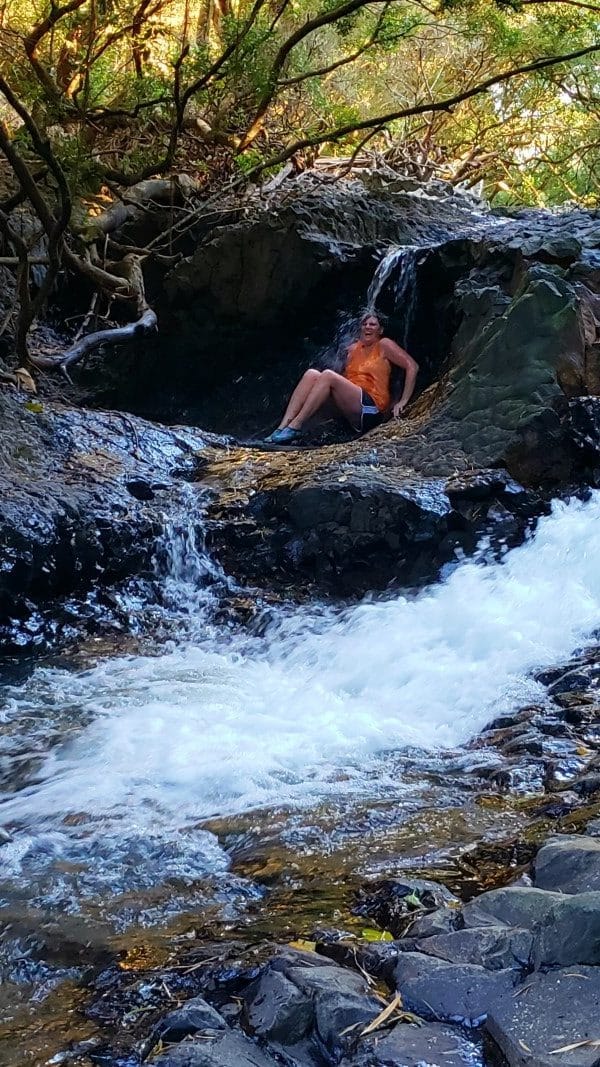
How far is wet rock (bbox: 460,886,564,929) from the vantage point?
182 cm

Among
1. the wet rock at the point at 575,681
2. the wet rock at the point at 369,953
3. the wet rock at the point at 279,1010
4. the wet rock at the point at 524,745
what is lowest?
the wet rock at the point at 575,681

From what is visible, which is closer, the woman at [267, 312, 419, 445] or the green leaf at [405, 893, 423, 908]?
the green leaf at [405, 893, 423, 908]

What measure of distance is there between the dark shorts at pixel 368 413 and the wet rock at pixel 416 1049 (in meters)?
6.25

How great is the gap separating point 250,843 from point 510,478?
379cm

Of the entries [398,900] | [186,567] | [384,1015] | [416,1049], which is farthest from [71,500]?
[416,1049]

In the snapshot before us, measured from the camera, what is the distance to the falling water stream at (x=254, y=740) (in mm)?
2461

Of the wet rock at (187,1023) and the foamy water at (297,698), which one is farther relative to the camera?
the foamy water at (297,698)

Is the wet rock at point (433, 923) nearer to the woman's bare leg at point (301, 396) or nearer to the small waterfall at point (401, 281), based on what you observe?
the woman's bare leg at point (301, 396)

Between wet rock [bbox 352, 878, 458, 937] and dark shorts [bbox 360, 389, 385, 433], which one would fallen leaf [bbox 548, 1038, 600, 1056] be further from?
dark shorts [bbox 360, 389, 385, 433]

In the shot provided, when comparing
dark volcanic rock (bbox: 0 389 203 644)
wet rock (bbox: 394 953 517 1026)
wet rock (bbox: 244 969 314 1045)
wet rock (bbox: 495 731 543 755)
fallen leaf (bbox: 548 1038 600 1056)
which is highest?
dark volcanic rock (bbox: 0 389 203 644)

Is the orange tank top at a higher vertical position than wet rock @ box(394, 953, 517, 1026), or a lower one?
higher

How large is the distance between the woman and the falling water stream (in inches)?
88.3

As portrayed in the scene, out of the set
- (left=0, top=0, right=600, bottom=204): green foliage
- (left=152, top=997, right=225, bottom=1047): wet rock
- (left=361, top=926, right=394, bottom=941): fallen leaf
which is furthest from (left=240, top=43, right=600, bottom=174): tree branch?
(left=152, top=997, right=225, bottom=1047): wet rock

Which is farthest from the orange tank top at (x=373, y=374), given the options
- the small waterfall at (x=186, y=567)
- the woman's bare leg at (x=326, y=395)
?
the small waterfall at (x=186, y=567)
